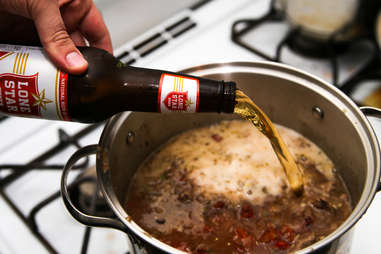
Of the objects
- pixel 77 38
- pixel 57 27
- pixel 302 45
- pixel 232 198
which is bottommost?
pixel 232 198

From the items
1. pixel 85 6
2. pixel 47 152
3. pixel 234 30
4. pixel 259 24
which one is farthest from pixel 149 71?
pixel 259 24

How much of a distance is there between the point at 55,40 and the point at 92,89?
0.11 m

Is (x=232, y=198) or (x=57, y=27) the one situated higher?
(x=57, y=27)

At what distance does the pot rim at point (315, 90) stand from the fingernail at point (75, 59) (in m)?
0.15

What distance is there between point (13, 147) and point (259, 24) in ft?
2.71

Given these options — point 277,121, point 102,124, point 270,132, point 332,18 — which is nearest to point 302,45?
point 332,18

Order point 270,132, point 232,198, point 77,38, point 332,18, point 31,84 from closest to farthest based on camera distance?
point 31,84
point 270,132
point 232,198
point 77,38
point 332,18

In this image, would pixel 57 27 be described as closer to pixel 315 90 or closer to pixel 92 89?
pixel 92 89

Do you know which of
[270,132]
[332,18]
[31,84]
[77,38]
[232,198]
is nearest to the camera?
[31,84]

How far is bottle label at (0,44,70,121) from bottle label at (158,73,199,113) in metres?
0.16

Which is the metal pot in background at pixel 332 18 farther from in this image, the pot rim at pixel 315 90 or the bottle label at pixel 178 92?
the bottle label at pixel 178 92

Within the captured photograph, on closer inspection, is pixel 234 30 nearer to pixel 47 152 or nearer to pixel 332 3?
pixel 332 3

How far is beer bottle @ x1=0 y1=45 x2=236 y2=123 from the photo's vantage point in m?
0.66

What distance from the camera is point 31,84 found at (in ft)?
2.15
